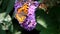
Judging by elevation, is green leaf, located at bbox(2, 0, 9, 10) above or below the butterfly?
above

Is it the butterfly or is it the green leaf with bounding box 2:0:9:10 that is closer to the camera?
the green leaf with bounding box 2:0:9:10

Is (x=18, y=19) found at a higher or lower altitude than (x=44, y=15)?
lower

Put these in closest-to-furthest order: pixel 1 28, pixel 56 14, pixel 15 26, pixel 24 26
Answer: pixel 56 14 → pixel 1 28 → pixel 15 26 → pixel 24 26

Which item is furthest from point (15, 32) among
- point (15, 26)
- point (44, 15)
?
point (44, 15)

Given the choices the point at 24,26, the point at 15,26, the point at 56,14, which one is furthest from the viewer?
the point at 24,26

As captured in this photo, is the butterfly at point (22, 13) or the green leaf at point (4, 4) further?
the butterfly at point (22, 13)

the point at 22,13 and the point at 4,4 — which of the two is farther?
the point at 22,13

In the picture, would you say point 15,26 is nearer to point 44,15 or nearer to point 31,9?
point 31,9

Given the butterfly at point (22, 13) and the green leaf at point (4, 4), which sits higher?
the green leaf at point (4, 4)
